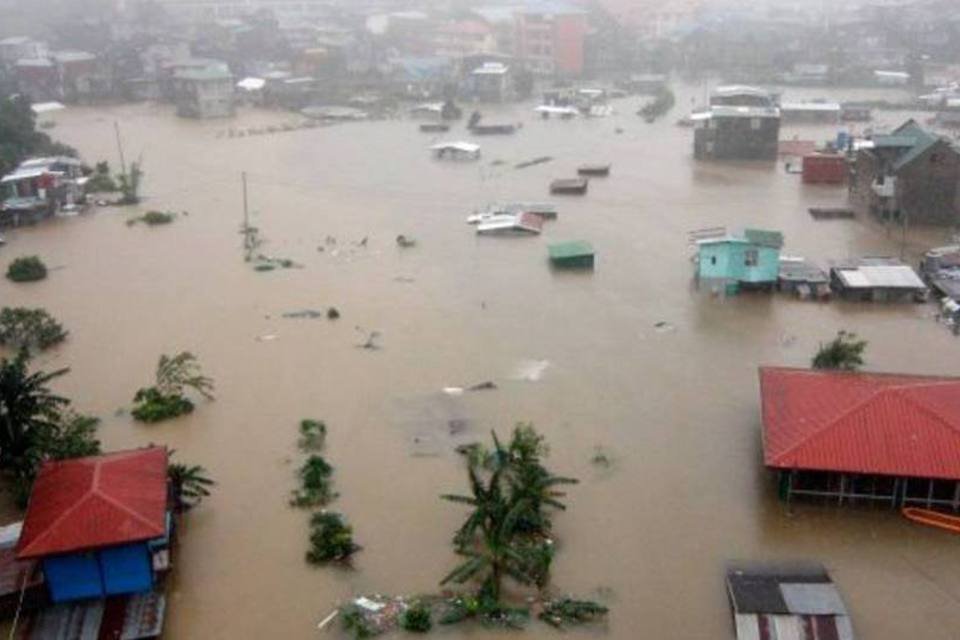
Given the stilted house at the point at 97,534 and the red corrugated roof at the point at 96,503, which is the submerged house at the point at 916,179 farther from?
the stilted house at the point at 97,534

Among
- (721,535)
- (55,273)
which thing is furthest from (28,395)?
(55,273)

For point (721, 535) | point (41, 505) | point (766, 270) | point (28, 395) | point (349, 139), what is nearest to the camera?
point (41, 505)

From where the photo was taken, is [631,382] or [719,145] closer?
[631,382]

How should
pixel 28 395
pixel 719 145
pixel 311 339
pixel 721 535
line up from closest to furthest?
pixel 721 535, pixel 28 395, pixel 311 339, pixel 719 145

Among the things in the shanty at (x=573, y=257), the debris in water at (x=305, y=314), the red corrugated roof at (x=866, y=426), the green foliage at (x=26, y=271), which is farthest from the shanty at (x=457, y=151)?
the red corrugated roof at (x=866, y=426)

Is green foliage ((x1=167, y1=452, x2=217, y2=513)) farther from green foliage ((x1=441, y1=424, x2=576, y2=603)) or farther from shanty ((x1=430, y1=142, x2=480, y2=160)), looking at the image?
shanty ((x1=430, y1=142, x2=480, y2=160))

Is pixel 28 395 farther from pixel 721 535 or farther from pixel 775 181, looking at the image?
pixel 775 181

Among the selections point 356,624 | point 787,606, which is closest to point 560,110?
point 787,606
